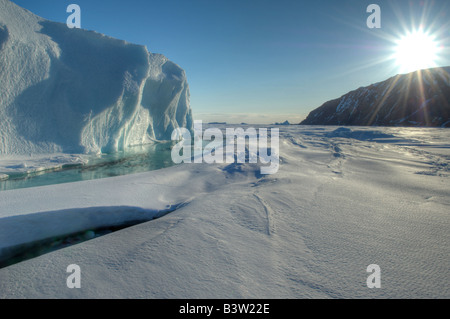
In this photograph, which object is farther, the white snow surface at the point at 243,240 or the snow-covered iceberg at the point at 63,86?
the snow-covered iceberg at the point at 63,86

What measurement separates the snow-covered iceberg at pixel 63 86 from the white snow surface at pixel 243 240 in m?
5.17

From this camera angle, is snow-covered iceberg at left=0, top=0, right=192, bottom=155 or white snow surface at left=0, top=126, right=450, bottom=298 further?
snow-covered iceberg at left=0, top=0, right=192, bottom=155

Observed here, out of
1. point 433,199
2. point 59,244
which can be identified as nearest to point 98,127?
point 59,244

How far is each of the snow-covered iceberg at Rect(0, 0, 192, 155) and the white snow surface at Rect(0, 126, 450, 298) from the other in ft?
Result: 17.0

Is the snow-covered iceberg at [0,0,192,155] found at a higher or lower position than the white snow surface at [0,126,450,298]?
higher

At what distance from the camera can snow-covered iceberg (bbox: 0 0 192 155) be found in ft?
22.6

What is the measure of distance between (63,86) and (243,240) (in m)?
10.2

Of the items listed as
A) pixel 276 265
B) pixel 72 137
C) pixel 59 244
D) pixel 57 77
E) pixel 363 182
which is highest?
pixel 57 77

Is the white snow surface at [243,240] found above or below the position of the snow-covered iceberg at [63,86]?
below

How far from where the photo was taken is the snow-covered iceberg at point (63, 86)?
22.6 ft

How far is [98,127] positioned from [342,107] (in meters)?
73.4

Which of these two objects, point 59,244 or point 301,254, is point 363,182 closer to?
point 301,254

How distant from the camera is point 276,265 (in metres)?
1.70

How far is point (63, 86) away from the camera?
8320mm
